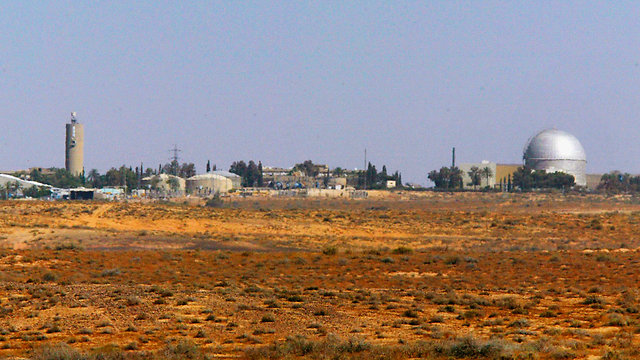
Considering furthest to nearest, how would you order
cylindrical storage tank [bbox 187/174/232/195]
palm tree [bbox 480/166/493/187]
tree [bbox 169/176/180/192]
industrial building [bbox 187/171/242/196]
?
palm tree [bbox 480/166/493/187], cylindrical storage tank [bbox 187/174/232/195], industrial building [bbox 187/171/242/196], tree [bbox 169/176/180/192]

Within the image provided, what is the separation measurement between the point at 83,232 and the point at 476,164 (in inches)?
5246

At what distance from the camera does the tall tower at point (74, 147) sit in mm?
191375

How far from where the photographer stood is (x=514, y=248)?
49406 mm

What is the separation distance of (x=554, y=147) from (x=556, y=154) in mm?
1970

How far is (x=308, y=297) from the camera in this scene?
81.9ft

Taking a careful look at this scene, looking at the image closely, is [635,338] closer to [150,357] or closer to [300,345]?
[300,345]

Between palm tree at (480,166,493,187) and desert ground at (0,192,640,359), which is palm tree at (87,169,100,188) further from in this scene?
desert ground at (0,192,640,359)

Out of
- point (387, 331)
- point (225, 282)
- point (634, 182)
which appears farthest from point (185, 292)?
point (634, 182)

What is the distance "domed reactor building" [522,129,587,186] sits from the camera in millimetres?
169250

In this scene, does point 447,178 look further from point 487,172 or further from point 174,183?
point 174,183

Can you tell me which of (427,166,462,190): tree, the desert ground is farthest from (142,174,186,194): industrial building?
the desert ground

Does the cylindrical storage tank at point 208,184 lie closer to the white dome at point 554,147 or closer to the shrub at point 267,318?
the white dome at point 554,147

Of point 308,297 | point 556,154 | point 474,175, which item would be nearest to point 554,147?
point 556,154

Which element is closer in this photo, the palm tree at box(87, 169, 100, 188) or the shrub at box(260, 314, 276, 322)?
the shrub at box(260, 314, 276, 322)
